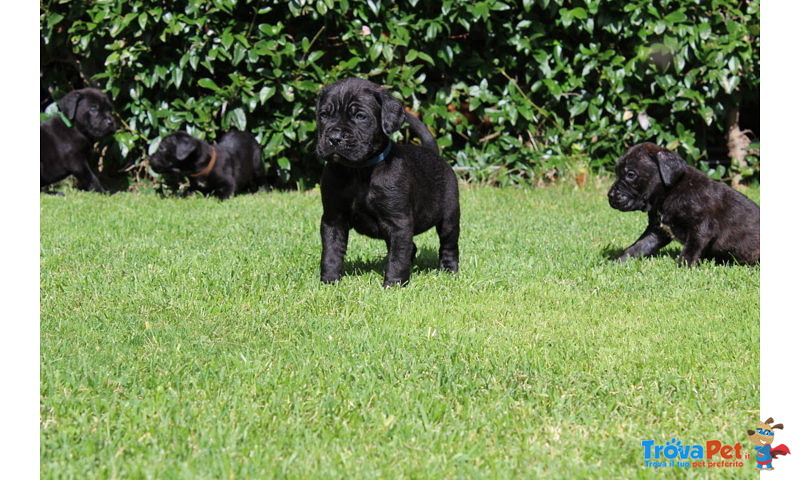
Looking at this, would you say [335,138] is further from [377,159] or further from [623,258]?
[623,258]

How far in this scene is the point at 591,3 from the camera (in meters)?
9.05

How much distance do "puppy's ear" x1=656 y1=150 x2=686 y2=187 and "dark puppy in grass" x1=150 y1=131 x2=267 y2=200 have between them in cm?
497

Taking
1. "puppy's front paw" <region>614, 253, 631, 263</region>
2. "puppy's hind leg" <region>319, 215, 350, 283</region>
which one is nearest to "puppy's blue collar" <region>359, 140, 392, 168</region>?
"puppy's hind leg" <region>319, 215, 350, 283</region>

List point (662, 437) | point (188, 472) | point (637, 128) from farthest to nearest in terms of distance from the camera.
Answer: point (637, 128)
point (662, 437)
point (188, 472)

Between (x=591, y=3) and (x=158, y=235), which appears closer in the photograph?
(x=158, y=235)

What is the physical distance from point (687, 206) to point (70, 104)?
6.83m

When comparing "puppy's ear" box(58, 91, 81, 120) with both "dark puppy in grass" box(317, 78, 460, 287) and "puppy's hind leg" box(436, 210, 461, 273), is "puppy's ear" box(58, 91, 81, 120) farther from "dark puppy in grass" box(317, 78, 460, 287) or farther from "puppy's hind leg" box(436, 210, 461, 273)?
"puppy's hind leg" box(436, 210, 461, 273)

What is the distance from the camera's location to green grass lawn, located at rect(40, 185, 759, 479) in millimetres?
2926

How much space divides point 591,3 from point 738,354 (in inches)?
236

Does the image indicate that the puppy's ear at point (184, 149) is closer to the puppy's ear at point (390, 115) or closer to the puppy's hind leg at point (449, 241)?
the puppy's hind leg at point (449, 241)

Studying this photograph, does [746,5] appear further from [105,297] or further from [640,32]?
[105,297]

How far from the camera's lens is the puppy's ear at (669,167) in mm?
5871

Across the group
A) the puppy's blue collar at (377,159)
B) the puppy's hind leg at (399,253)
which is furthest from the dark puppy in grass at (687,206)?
the puppy's blue collar at (377,159)

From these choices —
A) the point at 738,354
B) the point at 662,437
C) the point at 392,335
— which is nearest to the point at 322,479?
the point at 662,437
